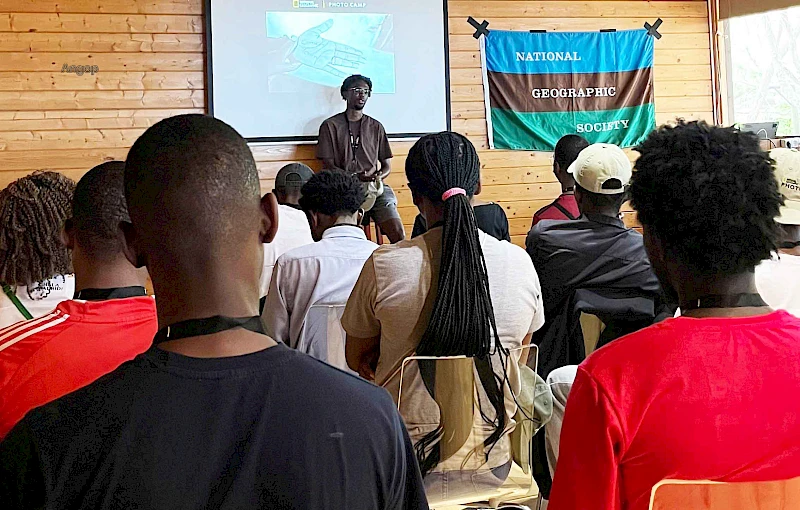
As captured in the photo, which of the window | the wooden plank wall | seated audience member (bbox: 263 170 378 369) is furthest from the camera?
the window

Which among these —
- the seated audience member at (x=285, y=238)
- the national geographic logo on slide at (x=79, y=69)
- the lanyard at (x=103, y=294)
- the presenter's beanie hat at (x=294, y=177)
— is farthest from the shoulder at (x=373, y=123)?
the lanyard at (x=103, y=294)

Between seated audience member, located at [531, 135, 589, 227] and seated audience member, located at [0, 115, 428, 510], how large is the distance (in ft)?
8.60

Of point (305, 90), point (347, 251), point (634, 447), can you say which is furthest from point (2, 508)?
point (305, 90)

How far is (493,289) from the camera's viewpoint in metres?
2.12

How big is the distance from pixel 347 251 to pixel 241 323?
1.86 metres

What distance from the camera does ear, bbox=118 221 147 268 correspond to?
1.01 metres

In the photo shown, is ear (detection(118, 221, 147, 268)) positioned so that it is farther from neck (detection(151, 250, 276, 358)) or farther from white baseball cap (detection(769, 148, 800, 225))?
white baseball cap (detection(769, 148, 800, 225))

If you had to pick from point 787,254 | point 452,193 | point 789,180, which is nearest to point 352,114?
point 452,193

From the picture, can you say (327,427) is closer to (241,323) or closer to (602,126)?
(241,323)

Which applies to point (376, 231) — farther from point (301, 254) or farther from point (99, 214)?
point (99, 214)

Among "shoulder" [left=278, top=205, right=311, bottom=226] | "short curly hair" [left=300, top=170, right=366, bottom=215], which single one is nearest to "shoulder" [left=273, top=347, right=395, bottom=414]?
"short curly hair" [left=300, top=170, right=366, bottom=215]

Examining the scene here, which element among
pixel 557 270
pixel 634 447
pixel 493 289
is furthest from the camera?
pixel 557 270

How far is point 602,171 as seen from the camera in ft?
9.30

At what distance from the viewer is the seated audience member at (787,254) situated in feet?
6.10
